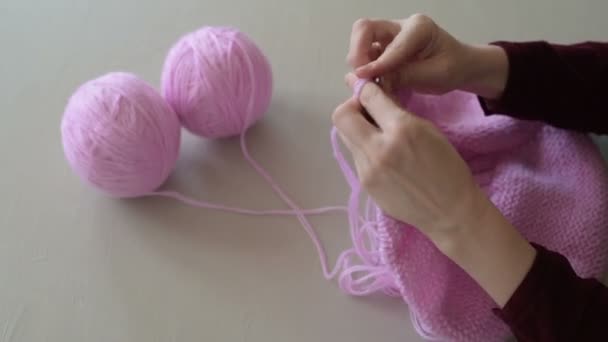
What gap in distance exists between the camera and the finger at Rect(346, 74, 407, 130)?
0.45 meters

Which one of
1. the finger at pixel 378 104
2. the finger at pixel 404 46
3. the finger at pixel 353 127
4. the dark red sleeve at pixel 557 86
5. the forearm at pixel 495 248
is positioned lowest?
the forearm at pixel 495 248

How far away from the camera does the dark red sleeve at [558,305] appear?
453 millimetres

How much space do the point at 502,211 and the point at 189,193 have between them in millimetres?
355

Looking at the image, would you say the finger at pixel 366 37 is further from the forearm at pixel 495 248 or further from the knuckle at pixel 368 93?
the forearm at pixel 495 248

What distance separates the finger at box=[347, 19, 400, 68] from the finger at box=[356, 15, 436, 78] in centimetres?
2

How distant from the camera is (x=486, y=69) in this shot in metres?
0.60

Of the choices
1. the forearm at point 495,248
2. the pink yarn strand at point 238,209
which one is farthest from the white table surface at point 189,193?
the forearm at point 495,248

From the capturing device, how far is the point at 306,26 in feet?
2.65

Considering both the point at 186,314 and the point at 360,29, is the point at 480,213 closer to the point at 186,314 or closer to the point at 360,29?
the point at 360,29

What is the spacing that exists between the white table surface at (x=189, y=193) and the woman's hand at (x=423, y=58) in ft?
0.54

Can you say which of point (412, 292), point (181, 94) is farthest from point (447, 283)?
point (181, 94)

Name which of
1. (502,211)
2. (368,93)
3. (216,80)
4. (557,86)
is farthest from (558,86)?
(216,80)

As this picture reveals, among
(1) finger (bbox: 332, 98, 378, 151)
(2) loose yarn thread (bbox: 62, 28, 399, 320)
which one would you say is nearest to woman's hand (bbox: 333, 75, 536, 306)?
(1) finger (bbox: 332, 98, 378, 151)

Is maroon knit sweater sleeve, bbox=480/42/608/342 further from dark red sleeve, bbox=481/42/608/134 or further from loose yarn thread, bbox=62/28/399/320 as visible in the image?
loose yarn thread, bbox=62/28/399/320
